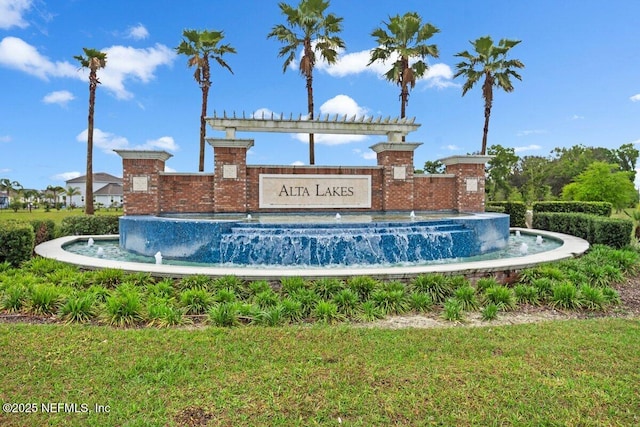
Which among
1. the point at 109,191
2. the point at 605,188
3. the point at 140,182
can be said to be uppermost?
the point at 109,191

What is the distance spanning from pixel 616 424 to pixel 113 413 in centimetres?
361

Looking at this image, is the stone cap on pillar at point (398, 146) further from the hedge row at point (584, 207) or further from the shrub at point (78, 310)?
the shrub at point (78, 310)

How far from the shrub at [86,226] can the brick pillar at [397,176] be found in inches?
400

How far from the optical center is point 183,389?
3.10 metres

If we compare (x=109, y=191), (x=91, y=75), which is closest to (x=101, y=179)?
(x=109, y=191)

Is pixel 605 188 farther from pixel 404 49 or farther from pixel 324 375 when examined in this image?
pixel 324 375

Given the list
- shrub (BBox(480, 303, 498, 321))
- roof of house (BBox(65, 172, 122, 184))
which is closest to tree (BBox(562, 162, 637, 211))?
shrub (BBox(480, 303, 498, 321))

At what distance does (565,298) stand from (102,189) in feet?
244

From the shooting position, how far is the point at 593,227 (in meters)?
10.8

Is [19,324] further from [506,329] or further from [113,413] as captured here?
[506,329]

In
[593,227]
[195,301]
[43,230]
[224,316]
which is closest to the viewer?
[224,316]

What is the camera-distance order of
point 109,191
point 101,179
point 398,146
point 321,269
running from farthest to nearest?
point 101,179
point 109,191
point 398,146
point 321,269

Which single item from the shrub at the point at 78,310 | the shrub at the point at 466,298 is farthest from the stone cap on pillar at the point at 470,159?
the shrub at the point at 78,310

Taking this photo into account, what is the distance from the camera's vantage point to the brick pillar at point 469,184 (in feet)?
47.9
